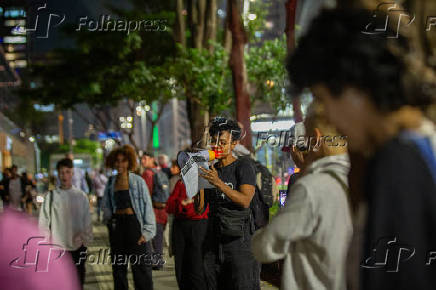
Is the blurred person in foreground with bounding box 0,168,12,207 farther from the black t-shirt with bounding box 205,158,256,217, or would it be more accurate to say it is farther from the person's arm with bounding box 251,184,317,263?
the person's arm with bounding box 251,184,317,263

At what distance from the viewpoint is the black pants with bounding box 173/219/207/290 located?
6548mm

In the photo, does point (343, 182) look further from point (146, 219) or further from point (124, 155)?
point (124, 155)

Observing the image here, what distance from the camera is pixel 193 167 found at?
196 inches

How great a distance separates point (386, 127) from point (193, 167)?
3418 mm

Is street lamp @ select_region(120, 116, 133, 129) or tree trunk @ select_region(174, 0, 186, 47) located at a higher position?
tree trunk @ select_region(174, 0, 186, 47)

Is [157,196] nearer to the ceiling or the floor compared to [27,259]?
nearer to the ceiling

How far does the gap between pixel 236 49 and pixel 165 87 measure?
9.13 meters

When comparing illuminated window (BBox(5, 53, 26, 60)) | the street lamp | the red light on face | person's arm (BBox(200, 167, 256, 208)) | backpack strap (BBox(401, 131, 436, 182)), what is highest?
illuminated window (BBox(5, 53, 26, 60))

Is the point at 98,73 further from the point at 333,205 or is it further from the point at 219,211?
the point at 333,205

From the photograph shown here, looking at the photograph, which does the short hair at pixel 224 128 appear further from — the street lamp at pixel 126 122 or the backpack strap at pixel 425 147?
the street lamp at pixel 126 122

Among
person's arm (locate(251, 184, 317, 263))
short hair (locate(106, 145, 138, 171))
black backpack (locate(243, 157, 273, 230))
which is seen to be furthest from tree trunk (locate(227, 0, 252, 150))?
person's arm (locate(251, 184, 317, 263))

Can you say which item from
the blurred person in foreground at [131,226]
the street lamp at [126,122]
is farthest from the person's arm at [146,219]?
the street lamp at [126,122]

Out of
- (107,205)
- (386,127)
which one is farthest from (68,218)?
(386,127)

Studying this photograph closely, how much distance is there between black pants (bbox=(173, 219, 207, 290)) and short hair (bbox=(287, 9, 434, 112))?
490cm
